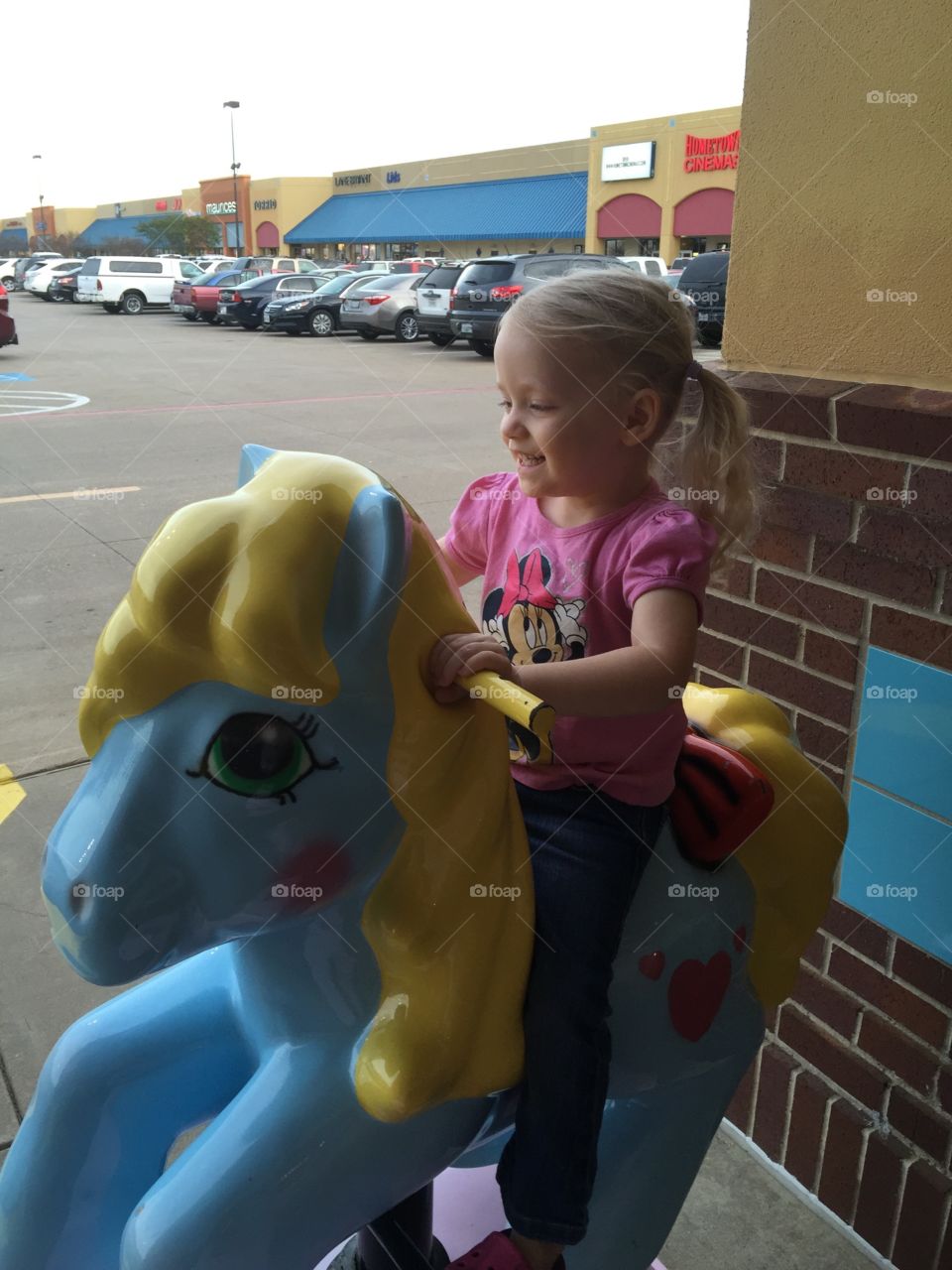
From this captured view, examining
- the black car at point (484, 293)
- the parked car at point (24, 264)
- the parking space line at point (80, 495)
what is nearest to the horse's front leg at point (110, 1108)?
the parking space line at point (80, 495)

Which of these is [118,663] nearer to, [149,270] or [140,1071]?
[140,1071]

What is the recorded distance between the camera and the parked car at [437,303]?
18.8 m

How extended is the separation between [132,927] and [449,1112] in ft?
1.41

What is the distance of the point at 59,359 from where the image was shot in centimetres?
1700

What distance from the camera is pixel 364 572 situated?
44.6 inches

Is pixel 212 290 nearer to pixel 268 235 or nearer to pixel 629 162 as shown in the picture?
pixel 629 162

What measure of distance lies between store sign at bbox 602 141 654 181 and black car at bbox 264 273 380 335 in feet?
33.4

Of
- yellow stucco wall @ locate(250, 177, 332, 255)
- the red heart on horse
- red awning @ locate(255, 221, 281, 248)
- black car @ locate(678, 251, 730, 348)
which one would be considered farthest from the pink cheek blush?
red awning @ locate(255, 221, 281, 248)

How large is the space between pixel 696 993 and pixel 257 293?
23.6 meters

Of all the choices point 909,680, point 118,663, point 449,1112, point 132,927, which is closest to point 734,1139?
point 909,680

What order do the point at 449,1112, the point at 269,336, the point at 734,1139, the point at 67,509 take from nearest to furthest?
the point at 449,1112 → the point at 734,1139 → the point at 67,509 → the point at 269,336

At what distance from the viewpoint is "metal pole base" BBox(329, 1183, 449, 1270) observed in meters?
1.69

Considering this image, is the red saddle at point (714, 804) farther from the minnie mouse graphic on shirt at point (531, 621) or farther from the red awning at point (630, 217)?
the red awning at point (630, 217)

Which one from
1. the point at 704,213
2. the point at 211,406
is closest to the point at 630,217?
the point at 704,213
